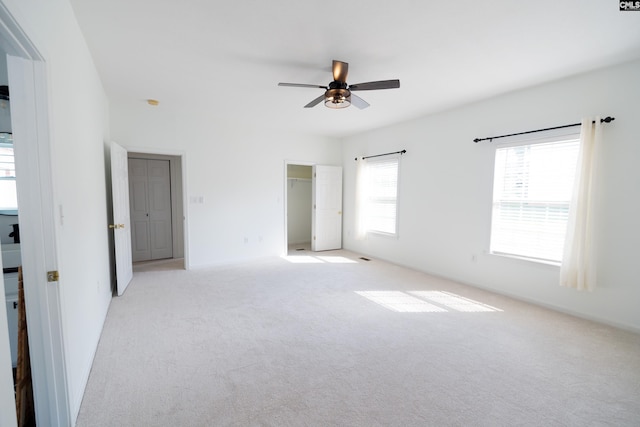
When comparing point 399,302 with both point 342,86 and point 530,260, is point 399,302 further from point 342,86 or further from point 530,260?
point 342,86

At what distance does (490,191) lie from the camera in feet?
13.1

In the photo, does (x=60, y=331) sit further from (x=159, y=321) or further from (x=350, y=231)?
(x=350, y=231)

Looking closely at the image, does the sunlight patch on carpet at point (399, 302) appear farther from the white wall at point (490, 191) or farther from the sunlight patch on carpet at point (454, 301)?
the white wall at point (490, 191)

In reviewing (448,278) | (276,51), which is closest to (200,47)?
(276,51)

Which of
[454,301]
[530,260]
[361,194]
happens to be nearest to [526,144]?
[530,260]

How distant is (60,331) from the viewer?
5.14 feet

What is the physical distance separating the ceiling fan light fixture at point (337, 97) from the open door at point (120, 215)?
284cm

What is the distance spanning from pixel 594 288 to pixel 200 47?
15.5ft

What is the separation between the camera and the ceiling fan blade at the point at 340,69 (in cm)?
272

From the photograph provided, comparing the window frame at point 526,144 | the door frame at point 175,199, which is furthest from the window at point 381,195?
the door frame at point 175,199

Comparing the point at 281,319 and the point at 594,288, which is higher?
the point at 594,288

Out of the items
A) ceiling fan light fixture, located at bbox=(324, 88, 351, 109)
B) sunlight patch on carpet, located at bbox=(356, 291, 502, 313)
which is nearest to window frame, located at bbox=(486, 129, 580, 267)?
sunlight patch on carpet, located at bbox=(356, 291, 502, 313)

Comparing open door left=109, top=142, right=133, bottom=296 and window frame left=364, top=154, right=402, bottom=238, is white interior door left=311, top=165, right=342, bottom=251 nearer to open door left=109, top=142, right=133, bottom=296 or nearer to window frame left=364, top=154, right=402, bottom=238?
window frame left=364, top=154, right=402, bottom=238

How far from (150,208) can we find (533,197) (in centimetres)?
637
